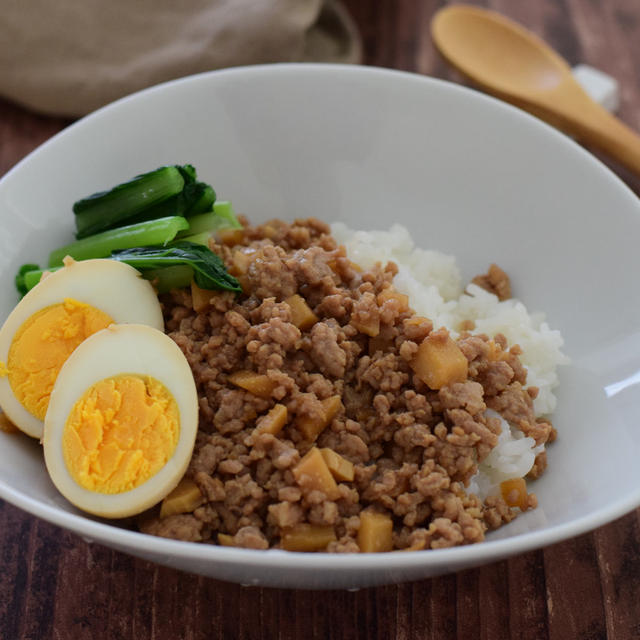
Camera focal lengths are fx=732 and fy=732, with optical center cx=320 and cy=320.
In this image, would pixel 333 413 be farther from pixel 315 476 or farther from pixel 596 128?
pixel 596 128

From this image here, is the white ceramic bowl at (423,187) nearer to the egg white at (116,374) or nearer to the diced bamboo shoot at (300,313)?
the egg white at (116,374)

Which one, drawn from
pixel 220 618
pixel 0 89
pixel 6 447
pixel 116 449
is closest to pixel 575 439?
pixel 220 618

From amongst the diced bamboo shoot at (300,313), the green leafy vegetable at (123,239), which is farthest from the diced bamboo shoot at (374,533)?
the green leafy vegetable at (123,239)

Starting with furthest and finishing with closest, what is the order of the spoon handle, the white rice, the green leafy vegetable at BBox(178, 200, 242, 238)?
the spoon handle → the green leafy vegetable at BBox(178, 200, 242, 238) → the white rice

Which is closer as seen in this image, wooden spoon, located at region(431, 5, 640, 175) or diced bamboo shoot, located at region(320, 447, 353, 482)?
diced bamboo shoot, located at region(320, 447, 353, 482)

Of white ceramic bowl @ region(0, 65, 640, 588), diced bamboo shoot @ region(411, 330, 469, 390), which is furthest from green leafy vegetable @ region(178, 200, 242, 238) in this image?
diced bamboo shoot @ region(411, 330, 469, 390)

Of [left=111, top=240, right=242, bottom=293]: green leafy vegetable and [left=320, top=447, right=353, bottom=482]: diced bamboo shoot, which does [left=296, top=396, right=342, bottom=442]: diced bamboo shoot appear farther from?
[left=111, top=240, right=242, bottom=293]: green leafy vegetable

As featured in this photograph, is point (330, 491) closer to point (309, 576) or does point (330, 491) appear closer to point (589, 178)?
point (309, 576)

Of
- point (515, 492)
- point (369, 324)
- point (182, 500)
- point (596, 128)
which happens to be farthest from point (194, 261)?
point (596, 128)
